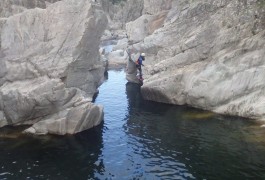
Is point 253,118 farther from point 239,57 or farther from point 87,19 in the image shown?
point 87,19

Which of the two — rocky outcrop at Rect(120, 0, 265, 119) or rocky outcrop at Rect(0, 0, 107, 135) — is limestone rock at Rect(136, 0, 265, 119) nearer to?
rocky outcrop at Rect(120, 0, 265, 119)

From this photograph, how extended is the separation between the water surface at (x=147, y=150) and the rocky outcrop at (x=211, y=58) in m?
2.77

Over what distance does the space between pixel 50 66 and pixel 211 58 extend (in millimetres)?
20526

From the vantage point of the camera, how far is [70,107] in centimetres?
3734

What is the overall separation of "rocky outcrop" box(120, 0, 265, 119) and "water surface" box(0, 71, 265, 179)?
2.77 m

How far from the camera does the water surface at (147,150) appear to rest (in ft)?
91.7

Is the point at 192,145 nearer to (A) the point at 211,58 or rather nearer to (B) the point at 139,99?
(A) the point at 211,58

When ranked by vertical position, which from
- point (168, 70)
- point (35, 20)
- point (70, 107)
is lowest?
point (70, 107)

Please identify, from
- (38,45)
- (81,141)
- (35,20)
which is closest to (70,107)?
(81,141)

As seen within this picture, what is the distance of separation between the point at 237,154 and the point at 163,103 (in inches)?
738

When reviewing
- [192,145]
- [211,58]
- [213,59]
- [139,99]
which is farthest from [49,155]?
[211,58]

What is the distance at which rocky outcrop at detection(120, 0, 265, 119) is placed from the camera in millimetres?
41125

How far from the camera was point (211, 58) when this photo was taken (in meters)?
45.6

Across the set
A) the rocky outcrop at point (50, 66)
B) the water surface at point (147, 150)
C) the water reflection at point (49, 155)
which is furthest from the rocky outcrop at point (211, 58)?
the water reflection at point (49, 155)
